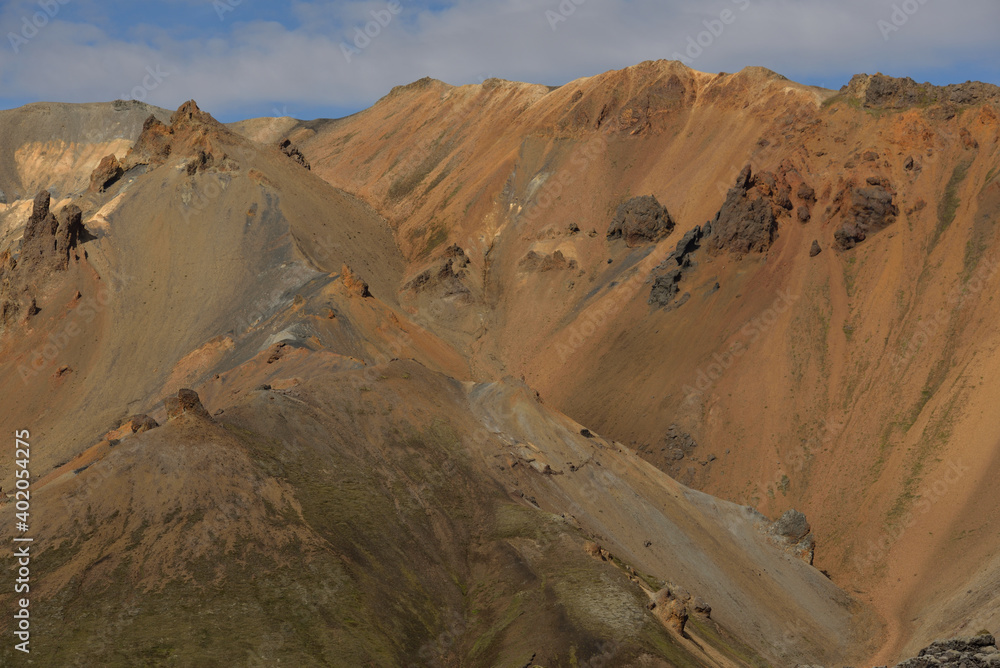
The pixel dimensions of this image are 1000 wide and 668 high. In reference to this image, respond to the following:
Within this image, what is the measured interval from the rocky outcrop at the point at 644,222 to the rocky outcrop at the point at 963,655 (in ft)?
187

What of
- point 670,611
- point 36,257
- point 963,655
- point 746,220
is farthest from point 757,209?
point 36,257

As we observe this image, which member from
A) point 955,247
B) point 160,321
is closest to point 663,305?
point 955,247

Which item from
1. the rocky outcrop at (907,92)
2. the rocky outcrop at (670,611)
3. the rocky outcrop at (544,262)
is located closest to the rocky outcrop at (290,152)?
the rocky outcrop at (544,262)

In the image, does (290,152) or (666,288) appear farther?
(290,152)

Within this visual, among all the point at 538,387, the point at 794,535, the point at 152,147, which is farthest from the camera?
the point at 152,147

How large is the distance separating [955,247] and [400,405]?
41618 mm

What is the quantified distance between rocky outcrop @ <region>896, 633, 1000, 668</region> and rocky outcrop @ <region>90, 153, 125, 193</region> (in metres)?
85.6

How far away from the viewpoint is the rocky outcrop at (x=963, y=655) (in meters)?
26.5

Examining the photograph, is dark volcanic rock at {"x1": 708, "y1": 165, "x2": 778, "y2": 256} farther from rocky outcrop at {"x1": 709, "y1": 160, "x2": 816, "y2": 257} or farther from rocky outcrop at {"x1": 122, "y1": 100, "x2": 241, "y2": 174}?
rocky outcrop at {"x1": 122, "y1": 100, "x2": 241, "y2": 174}

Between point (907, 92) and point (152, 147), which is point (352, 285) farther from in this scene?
point (907, 92)

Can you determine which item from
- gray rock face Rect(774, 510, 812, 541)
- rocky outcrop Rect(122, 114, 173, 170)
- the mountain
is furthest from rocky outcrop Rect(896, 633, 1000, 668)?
rocky outcrop Rect(122, 114, 173, 170)

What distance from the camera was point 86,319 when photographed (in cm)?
7362

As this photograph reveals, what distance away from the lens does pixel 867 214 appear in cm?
6800

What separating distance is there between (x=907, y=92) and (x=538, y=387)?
40.0 m
